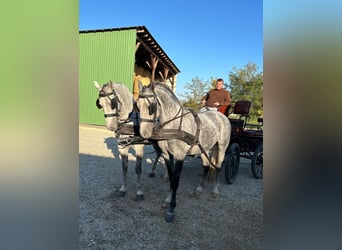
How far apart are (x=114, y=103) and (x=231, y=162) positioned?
9.75 feet

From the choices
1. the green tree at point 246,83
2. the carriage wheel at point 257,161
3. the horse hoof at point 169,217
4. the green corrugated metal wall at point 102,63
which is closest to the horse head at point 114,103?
the horse hoof at point 169,217

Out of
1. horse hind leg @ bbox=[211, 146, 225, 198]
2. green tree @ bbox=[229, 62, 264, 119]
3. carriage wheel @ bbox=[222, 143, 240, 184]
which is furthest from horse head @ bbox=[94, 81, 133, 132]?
green tree @ bbox=[229, 62, 264, 119]

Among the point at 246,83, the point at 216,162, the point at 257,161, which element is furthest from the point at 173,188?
the point at 246,83

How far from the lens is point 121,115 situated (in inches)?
150

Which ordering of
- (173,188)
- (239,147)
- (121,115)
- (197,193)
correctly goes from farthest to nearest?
1. (239,147)
2. (197,193)
3. (121,115)
4. (173,188)

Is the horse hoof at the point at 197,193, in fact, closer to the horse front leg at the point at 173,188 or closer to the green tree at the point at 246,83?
the horse front leg at the point at 173,188

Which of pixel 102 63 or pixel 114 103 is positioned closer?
pixel 114 103

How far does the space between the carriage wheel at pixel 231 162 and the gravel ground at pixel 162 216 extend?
19 centimetres

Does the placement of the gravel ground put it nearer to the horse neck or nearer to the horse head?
the horse head

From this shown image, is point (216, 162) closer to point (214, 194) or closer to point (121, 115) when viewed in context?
point (214, 194)

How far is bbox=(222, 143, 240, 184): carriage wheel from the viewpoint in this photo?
478cm
